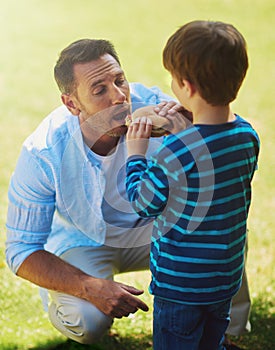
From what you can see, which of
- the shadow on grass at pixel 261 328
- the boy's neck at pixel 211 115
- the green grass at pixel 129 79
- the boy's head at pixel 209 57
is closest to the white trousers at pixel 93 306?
the shadow on grass at pixel 261 328

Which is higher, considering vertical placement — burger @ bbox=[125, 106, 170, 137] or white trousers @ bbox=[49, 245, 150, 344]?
burger @ bbox=[125, 106, 170, 137]

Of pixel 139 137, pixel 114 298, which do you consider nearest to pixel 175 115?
pixel 139 137

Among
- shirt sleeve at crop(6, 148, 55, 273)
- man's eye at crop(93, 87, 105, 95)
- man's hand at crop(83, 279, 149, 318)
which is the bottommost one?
man's hand at crop(83, 279, 149, 318)

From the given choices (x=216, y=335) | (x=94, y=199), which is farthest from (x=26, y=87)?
(x=216, y=335)

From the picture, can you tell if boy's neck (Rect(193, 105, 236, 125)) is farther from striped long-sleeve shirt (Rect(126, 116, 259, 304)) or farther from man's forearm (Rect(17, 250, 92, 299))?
man's forearm (Rect(17, 250, 92, 299))

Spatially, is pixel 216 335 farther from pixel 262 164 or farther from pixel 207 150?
pixel 262 164

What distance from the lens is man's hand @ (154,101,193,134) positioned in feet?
7.48

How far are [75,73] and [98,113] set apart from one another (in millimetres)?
190

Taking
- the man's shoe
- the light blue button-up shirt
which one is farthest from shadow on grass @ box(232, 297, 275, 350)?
the light blue button-up shirt

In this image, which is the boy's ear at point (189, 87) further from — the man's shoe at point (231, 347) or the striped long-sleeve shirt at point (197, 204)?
the man's shoe at point (231, 347)

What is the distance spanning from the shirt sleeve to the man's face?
34cm

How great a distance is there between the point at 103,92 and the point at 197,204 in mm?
792

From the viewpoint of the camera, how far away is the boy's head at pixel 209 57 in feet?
6.22

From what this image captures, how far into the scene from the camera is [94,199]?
2943mm
